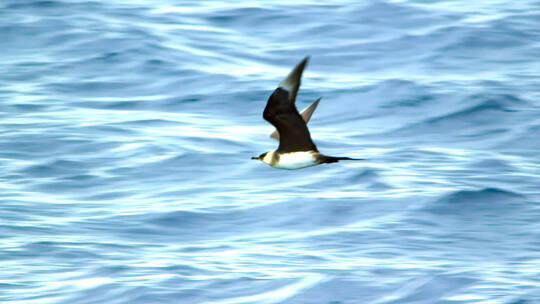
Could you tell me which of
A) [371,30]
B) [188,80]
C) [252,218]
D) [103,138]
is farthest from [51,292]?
[371,30]

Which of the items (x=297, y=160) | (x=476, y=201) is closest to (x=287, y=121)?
(x=297, y=160)

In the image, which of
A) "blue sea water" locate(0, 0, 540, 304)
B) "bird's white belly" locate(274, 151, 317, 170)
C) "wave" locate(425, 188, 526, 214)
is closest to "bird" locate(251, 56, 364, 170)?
"bird's white belly" locate(274, 151, 317, 170)

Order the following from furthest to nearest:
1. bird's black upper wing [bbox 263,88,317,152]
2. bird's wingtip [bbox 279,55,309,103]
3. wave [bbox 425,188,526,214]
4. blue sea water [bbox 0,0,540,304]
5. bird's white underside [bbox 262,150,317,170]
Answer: wave [bbox 425,188,526,214] → blue sea water [bbox 0,0,540,304] → bird's white underside [bbox 262,150,317,170] → bird's black upper wing [bbox 263,88,317,152] → bird's wingtip [bbox 279,55,309,103]

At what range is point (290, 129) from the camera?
275 inches

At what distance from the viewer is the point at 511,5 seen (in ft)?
53.7

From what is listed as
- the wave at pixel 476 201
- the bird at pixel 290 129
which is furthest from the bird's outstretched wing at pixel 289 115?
the wave at pixel 476 201

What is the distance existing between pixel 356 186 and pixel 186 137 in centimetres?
238

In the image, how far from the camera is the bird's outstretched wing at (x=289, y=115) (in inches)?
255

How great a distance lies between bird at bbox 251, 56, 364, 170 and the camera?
256 inches

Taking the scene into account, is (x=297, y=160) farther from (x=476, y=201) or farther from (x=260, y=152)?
(x=260, y=152)

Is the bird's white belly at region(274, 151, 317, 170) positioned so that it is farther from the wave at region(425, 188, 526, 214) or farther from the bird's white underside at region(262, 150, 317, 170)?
the wave at region(425, 188, 526, 214)

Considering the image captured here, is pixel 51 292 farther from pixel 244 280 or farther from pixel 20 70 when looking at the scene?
pixel 20 70

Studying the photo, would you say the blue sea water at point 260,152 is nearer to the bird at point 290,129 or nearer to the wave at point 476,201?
the wave at point 476,201

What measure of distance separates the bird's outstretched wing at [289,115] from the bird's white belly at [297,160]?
0.13ft
